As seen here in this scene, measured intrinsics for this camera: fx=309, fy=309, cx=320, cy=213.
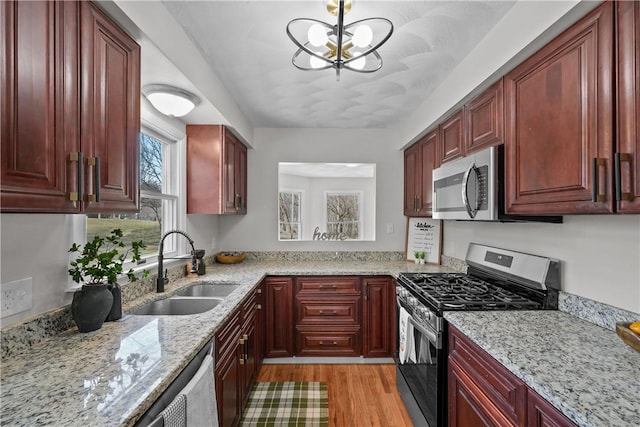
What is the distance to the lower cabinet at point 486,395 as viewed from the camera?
1001 mm

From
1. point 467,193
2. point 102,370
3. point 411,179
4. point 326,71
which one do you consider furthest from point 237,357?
point 411,179

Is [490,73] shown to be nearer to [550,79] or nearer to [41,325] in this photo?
[550,79]

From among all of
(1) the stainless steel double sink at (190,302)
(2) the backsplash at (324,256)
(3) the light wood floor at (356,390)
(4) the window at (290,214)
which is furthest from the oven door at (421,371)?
(4) the window at (290,214)

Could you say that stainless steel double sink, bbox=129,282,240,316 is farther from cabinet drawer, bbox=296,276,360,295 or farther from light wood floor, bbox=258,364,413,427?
light wood floor, bbox=258,364,413,427

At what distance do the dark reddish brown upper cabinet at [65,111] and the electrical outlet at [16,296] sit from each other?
0.44 m

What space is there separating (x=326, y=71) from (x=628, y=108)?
5.45 ft

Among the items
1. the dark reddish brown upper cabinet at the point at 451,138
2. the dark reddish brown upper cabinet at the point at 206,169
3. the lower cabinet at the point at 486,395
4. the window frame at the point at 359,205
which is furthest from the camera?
the window frame at the point at 359,205

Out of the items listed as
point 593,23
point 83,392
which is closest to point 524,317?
point 593,23

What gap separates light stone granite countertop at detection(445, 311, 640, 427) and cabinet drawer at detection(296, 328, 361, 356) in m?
1.54

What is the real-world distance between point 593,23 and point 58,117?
186cm

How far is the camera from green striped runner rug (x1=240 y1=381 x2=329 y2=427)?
2.13 metres

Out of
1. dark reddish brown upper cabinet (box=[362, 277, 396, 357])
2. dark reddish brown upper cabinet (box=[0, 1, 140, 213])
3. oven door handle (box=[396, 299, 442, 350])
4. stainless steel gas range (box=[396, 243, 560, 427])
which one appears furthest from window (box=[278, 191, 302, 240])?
dark reddish brown upper cabinet (box=[0, 1, 140, 213])

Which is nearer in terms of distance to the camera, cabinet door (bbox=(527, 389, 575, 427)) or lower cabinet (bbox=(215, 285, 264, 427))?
cabinet door (bbox=(527, 389, 575, 427))

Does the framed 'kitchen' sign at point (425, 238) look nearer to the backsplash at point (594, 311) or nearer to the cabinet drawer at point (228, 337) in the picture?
the backsplash at point (594, 311)
